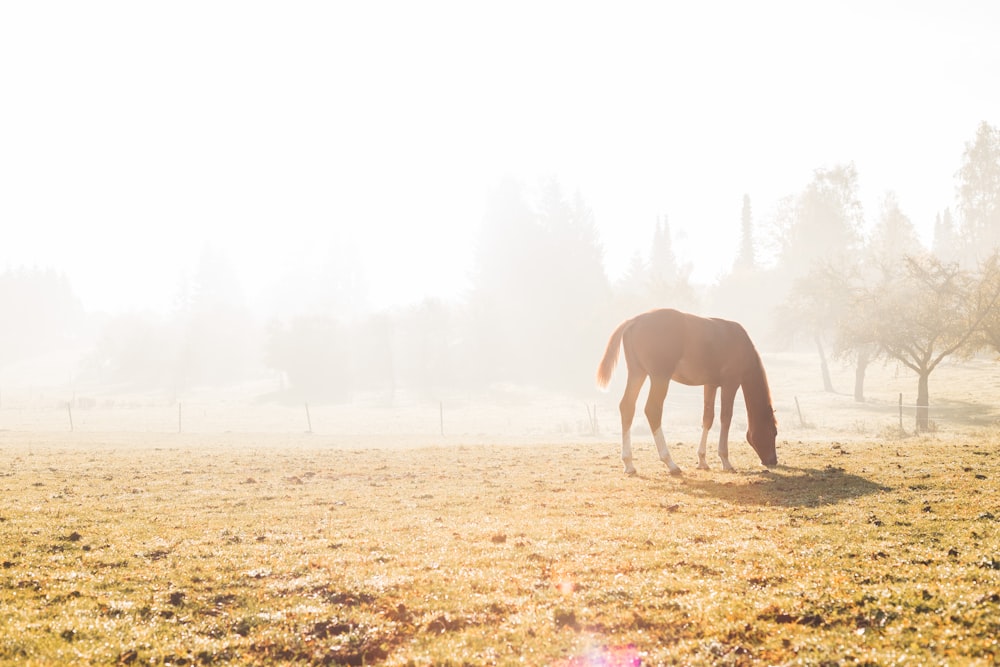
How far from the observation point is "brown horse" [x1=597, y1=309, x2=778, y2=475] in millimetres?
16703

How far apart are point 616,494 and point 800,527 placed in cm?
451

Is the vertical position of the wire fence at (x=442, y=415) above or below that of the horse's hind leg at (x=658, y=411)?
below

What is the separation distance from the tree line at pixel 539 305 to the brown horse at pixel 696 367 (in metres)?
30.6

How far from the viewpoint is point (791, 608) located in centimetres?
661

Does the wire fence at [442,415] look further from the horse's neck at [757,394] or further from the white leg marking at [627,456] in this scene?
the white leg marking at [627,456]

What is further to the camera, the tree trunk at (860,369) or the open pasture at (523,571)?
the tree trunk at (860,369)

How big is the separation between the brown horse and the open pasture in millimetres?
1242

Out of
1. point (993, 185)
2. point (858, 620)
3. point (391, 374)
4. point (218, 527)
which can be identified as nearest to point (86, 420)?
point (391, 374)

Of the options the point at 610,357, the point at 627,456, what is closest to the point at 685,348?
the point at 610,357

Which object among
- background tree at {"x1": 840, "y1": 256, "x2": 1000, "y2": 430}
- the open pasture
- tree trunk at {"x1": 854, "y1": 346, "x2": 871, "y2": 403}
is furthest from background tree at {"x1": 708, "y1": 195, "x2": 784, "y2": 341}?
the open pasture

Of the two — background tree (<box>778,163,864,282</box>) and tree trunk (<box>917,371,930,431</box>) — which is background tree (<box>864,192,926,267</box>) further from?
tree trunk (<box>917,371,930,431</box>)

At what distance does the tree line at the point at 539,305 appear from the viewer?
2758 inches

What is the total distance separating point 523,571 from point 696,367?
9830 mm

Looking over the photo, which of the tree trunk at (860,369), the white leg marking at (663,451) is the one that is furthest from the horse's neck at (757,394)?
the tree trunk at (860,369)
